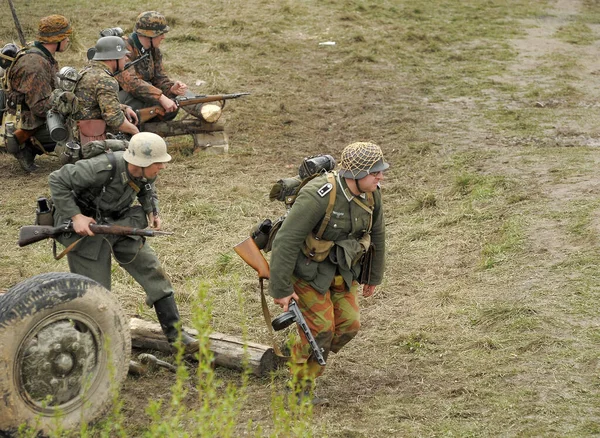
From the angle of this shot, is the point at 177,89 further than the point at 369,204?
Yes

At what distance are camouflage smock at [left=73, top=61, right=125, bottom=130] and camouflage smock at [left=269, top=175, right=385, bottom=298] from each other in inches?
160

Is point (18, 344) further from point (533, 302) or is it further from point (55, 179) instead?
point (533, 302)

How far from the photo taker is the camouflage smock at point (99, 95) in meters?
9.71

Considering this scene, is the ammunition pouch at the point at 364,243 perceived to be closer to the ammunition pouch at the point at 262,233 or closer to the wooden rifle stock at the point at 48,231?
the ammunition pouch at the point at 262,233

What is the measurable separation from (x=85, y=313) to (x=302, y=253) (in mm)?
1490

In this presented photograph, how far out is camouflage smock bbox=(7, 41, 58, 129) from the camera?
438 inches

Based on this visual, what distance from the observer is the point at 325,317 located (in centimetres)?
647

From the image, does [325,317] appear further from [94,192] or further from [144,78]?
[144,78]

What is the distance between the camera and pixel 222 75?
15.4 metres

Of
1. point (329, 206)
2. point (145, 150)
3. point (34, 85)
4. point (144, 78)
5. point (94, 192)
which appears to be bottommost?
point (144, 78)

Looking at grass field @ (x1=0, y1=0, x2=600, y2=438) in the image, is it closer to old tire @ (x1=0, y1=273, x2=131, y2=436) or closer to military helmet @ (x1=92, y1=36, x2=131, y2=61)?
old tire @ (x1=0, y1=273, x2=131, y2=436)

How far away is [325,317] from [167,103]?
19.9 ft

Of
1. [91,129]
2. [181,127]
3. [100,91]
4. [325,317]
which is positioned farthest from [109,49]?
[325,317]

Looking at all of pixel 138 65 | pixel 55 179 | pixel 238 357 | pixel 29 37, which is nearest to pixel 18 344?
pixel 55 179
